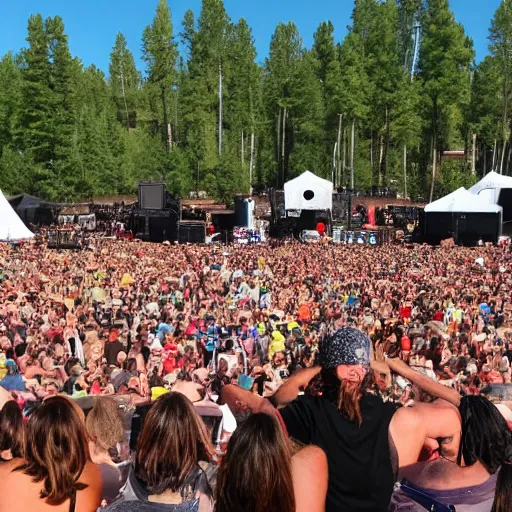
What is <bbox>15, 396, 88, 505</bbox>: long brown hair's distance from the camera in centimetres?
256

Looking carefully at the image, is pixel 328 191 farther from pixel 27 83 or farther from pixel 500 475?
pixel 500 475

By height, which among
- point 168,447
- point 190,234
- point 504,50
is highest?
A: point 504,50

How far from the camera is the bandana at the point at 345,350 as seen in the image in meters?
2.61

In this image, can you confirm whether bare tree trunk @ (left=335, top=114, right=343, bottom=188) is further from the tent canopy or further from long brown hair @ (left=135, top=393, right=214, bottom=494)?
long brown hair @ (left=135, top=393, right=214, bottom=494)

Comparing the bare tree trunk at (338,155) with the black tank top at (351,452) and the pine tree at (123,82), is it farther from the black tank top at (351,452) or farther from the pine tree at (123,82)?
the black tank top at (351,452)

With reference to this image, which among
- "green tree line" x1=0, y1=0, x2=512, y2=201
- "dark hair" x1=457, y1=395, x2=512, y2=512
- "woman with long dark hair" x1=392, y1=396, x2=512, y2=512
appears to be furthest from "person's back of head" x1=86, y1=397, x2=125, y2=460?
"green tree line" x1=0, y1=0, x2=512, y2=201

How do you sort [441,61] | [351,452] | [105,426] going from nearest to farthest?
[351,452] < [105,426] < [441,61]

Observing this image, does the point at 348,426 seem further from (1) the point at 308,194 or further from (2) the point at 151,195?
(1) the point at 308,194

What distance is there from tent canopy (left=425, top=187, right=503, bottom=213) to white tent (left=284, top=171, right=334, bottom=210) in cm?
521

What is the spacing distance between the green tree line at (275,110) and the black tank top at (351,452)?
132 feet

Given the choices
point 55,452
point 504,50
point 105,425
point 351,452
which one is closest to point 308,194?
point 504,50

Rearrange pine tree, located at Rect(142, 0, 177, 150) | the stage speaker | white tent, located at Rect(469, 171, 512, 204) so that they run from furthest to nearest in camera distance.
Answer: pine tree, located at Rect(142, 0, 177, 150) → white tent, located at Rect(469, 171, 512, 204) → the stage speaker

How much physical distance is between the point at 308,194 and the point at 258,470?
30998 mm

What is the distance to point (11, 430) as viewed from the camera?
308cm
